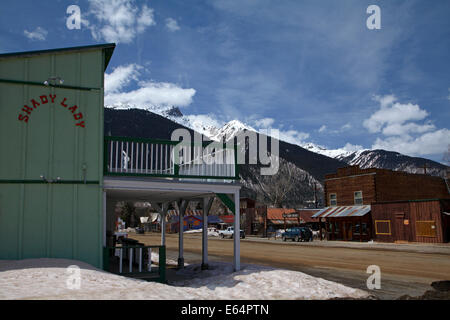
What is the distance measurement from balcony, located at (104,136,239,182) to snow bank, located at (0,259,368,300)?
3.09 metres

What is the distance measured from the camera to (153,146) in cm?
1207

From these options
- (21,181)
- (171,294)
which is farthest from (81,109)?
(171,294)

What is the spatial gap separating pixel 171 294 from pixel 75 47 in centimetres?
789

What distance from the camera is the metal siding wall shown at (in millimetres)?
10539

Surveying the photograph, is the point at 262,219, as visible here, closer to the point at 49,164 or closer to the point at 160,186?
the point at 160,186

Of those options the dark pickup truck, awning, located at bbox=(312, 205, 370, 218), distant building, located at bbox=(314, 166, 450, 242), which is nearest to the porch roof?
distant building, located at bbox=(314, 166, 450, 242)

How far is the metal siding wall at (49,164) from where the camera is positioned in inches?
415

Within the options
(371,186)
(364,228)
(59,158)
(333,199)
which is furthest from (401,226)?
(59,158)

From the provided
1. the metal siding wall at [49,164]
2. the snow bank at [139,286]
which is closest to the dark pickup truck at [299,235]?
the snow bank at [139,286]

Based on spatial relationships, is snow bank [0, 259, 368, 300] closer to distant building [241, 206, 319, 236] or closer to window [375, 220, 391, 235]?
window [375, 220, 391, 235]

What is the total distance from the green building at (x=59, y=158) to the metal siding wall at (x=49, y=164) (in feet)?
0.08

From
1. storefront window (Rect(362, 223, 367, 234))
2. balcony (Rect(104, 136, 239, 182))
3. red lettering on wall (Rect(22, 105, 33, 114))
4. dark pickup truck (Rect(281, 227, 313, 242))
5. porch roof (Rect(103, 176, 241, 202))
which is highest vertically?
red lettering on wall (Rect(22, 105, 33, 114))
